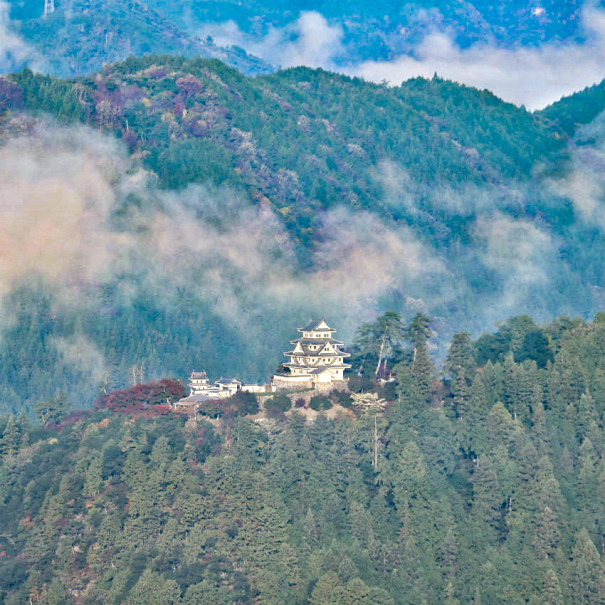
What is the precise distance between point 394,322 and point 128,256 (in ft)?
195

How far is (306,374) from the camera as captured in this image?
141 metres

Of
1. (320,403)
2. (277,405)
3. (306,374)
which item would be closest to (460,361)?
(306,374)

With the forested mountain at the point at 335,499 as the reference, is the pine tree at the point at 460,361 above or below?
above

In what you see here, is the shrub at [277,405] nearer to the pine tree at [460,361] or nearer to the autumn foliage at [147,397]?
the autumn foliage at [147,397]

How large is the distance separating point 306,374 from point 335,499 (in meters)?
18.9

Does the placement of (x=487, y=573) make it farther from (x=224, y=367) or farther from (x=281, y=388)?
(x=224, y=367)

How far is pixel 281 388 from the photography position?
139000 mm

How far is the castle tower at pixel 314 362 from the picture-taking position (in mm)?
139500

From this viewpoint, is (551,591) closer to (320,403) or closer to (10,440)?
(320,403)

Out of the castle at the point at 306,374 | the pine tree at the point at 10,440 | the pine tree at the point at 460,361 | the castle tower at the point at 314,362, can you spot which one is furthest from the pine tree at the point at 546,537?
the pine tree at the point at 10,440

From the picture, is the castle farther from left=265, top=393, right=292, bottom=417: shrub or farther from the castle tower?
left=265, top=393, right=292, bottom=417: shrub

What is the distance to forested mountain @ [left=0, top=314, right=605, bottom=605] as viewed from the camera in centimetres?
11788

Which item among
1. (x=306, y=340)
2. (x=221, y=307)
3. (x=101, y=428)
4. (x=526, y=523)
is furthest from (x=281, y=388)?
(x=221, y=307)

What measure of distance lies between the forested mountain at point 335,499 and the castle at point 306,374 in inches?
143
